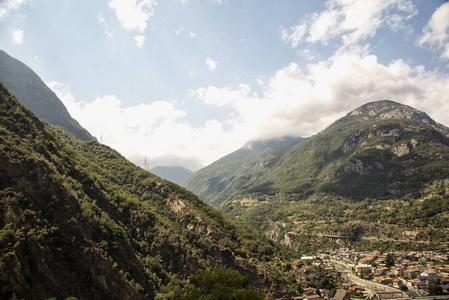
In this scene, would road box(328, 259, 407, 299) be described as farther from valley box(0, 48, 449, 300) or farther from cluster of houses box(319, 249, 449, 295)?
cluster of houses box(319, 249, 449, 295)

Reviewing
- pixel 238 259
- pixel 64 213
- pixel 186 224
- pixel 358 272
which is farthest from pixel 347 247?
pixel 64 213

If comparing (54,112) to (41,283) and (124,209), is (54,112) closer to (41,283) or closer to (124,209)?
(124,209)

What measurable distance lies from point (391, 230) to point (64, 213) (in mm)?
165376

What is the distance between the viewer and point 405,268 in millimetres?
100938

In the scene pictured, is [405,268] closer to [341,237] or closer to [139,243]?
[341,237]

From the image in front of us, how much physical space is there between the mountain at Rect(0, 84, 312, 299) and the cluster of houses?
2914 cm

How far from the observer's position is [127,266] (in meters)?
52.7

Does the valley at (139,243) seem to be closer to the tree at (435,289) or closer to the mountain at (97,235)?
the mountain at (97,235)

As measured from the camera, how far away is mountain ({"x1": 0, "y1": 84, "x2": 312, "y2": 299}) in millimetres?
35875

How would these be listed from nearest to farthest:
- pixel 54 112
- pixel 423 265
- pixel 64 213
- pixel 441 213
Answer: pixel 64 213, pixel 423 265, pixel 441 213, pixel 54 112

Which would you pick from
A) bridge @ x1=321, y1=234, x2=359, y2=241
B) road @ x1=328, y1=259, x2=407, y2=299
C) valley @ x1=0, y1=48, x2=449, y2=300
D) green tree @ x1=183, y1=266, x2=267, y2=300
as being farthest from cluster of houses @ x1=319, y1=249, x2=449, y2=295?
green tree @ x1=183, y1=266, x2=267, y2=300

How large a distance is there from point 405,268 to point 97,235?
113m

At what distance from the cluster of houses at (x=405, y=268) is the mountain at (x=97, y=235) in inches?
1147

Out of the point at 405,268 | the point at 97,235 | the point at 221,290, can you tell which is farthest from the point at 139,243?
the point at 405,268
